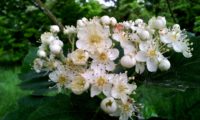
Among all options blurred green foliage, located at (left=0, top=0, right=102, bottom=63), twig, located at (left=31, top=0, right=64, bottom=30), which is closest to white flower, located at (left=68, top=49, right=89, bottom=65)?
twig, located at (left=31, top=0, right=64, bottom=30)

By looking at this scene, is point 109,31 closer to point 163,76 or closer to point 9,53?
point 163,76

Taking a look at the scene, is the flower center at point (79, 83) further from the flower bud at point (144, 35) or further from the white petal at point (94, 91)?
the flower bud at point (144, 35)

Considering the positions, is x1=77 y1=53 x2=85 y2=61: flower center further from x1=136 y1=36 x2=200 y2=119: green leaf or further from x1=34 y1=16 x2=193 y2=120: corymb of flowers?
x1=136 y1=36 x2=200 y2=119: green leaf

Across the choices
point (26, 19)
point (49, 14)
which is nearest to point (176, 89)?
point (49, 14)

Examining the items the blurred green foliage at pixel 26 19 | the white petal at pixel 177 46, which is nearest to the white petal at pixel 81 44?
the white petal at pixel 177 46

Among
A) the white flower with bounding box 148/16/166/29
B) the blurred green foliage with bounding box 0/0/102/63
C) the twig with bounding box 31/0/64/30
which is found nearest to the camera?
the white flower with bounding box 148/16/166/29

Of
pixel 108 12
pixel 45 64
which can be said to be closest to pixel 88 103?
pixel 45 64
